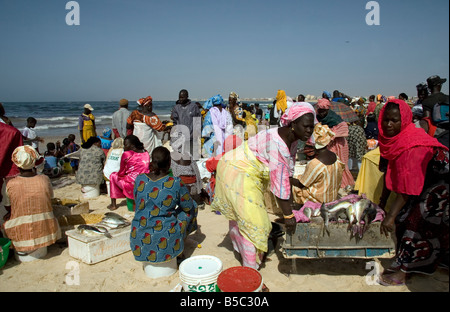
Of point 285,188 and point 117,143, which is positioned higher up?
point 117,143

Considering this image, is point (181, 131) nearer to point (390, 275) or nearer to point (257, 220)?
point (257, 220)

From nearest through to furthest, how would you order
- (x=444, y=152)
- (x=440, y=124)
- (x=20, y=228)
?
(x=444, y=152) → (x=440, y=124) → (x=20, y=228)

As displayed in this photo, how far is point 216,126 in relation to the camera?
24.4 ft

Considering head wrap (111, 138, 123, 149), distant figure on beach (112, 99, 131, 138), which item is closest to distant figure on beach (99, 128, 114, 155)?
distant figure on beach (112, 99, 131, 138)

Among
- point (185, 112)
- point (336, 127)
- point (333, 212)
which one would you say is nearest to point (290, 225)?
point (333, 212)

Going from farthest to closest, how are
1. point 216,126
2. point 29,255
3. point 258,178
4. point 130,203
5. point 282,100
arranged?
point 282,100 → point 216,126 → point 130,203 → point 29,255 → point 258,178

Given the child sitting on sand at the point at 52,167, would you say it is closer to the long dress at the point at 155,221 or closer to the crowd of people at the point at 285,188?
the crowd of people at the point at 285,188

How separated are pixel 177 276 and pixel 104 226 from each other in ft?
4.55

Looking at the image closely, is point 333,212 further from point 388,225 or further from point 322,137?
point 322,137

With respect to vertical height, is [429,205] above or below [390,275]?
above

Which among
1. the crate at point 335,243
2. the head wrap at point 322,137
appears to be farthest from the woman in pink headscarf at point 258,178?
the head wrap at point 322,137
